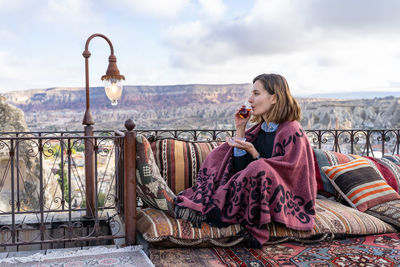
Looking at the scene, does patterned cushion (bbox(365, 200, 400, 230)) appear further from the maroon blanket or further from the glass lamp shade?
the glass lamp shade

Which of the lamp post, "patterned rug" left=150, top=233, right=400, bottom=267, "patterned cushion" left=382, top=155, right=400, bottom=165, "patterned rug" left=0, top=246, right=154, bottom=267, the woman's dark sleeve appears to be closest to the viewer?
"patterned rug" left=150, top=233, right=400, bottom=267

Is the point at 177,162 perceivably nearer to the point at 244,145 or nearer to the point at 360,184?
the point at 244,145

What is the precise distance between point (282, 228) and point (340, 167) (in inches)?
40.3

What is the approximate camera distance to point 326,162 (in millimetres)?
3221

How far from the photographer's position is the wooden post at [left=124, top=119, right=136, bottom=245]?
2492 millimetres

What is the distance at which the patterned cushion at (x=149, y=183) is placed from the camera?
8.16 feet

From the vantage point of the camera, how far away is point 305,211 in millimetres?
2400

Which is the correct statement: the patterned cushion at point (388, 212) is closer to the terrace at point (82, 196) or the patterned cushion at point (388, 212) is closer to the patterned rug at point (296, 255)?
the patterned rug at point (296, 255)

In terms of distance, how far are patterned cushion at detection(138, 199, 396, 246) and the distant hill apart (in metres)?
20.1

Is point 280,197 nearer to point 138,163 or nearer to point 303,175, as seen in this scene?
point 303,175

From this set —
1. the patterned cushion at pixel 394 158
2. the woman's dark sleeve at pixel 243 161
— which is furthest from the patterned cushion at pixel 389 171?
the woman's dark sleeve at pixel 243 161

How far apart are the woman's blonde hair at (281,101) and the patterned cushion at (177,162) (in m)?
0.88

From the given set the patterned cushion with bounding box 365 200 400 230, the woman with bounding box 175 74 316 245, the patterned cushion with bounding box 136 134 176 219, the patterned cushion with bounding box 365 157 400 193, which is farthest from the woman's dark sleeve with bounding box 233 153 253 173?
the patterned cushion with bounding box 365 157 400 193

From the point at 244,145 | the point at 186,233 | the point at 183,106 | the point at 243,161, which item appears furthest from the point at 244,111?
the point at 183,106
